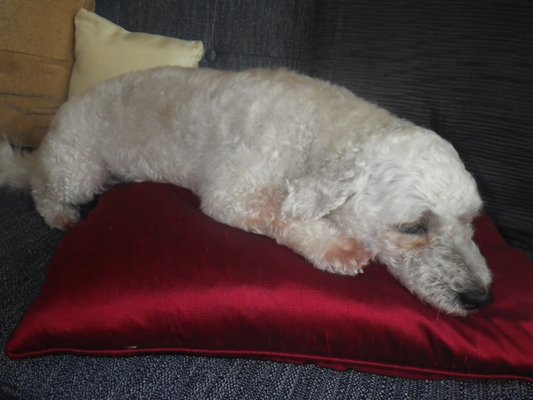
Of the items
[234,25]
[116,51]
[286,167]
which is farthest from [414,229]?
[116,51]

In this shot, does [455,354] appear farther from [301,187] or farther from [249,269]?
[301,187]

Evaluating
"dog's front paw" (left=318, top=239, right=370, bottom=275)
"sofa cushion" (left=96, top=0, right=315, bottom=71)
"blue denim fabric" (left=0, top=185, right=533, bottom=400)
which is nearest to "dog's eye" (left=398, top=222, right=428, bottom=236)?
"dog's front paw" (left=318, top=239, right=370, bottom=275)

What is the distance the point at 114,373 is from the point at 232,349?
316mm

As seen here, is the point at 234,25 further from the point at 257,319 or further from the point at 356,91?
the point at 257,319

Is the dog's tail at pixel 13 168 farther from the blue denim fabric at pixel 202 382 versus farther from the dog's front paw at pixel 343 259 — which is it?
the dog's front paw at pixel 343 259

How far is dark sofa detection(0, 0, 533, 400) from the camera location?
119cm

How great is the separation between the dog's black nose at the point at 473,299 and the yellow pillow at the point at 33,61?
225 centimetres

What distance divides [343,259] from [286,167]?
44 cm

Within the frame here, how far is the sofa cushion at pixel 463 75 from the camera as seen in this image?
169 cm

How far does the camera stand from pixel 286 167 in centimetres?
168

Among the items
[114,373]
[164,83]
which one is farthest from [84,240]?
[164,83]

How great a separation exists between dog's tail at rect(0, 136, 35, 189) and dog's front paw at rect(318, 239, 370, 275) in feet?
5.24

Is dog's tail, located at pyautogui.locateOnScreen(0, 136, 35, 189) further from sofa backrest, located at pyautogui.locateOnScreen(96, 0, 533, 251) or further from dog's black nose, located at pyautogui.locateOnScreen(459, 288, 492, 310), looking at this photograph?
dog's black nose, located at pyautogui.locateOnScreen(459, 288, 492, 310)

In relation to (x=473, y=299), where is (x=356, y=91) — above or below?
above
